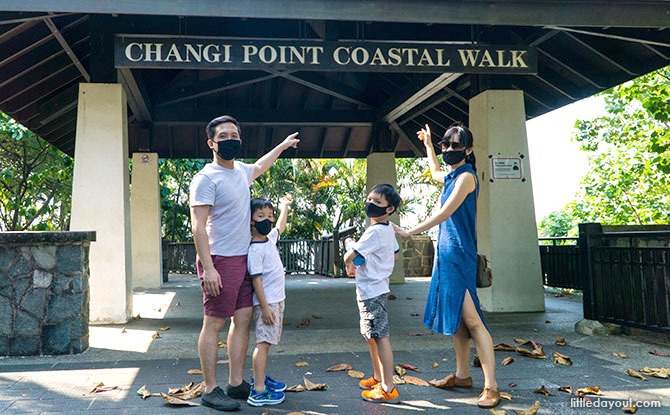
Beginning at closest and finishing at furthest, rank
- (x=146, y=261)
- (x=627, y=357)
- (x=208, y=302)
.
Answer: (x=208, y=302)
(x=627, y=357)
(x=146, y=261)

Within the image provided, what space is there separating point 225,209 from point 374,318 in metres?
1.29

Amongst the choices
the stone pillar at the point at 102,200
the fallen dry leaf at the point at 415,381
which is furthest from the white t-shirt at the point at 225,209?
the stone pillar at the point at 102,200

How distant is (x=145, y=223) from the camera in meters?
13.7

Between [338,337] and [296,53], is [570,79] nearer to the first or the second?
[296,53]

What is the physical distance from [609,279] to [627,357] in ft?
4.49

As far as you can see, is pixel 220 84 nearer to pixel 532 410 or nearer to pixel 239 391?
pixel 239 391

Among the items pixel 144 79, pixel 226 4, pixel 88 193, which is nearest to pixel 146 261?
pixel 144 79

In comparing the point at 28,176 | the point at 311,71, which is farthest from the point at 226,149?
the point at 28,176

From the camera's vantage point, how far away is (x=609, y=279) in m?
6.70

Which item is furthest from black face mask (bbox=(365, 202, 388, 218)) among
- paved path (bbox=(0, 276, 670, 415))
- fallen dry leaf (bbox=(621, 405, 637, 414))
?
fallen dry leaf (bbox=(621, 405, 637, 414))

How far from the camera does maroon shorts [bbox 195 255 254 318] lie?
3.99 meters

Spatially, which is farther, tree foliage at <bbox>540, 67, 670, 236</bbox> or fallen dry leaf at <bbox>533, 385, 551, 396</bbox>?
tree foliage at <bbox>540, 67, 670, 236</bbox>

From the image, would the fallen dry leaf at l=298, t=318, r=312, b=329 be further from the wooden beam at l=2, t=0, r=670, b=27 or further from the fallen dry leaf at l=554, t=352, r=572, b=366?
the wooden beam at l=2, t=0, r=670, b=27

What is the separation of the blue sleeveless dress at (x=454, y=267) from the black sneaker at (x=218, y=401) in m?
1.52
